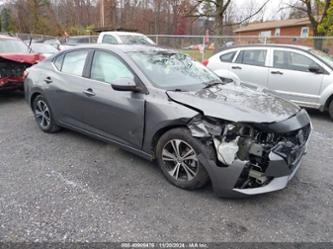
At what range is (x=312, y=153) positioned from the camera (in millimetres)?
4105

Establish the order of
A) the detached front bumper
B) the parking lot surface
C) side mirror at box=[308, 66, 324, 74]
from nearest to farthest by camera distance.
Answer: the parking lot surface
the detached front bumper
side mirror at box=[308, 66, 324, 74]

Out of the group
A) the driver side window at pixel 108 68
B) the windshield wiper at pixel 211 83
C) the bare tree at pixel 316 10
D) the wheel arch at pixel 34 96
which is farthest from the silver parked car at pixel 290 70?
the bare tree at pixel 316 10

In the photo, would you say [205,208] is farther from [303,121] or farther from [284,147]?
[303,121]

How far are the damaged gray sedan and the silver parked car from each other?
9.37 feet

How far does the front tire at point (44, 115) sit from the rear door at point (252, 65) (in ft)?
14.6

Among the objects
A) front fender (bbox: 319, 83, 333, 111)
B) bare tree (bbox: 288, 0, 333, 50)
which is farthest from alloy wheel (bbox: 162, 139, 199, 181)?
bare tree (bbox: 288, 0, 333, 50)

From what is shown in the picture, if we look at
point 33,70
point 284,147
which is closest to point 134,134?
point 284,147

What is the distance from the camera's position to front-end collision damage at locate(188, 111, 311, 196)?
8.60 feet

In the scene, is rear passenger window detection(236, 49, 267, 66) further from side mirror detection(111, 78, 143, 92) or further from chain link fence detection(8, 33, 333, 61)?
chain link fence detection(8, 33, 333, 61)

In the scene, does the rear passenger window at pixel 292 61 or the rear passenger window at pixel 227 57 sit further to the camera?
the rear passenger window at pixel 227 57

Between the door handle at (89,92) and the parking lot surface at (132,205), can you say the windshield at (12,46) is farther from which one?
the door handle at (89,92)

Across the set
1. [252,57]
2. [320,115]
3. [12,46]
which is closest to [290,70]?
[252,57]

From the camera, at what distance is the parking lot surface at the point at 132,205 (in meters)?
2.41

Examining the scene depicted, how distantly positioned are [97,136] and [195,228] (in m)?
2.03
